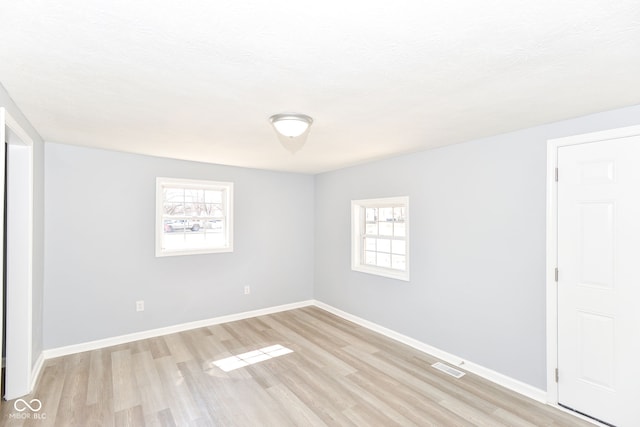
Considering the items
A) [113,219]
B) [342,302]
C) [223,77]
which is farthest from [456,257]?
[113,219]

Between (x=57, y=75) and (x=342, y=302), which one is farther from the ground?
(x=57, y=75)

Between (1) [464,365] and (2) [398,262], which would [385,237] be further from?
(1) [464,365]

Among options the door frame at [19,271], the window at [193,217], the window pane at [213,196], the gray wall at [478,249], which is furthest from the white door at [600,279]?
the door frame at [19,271]

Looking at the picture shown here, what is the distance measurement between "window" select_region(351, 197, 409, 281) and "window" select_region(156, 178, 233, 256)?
74.4 inches

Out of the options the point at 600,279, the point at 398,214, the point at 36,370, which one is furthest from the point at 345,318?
the point at 36,370

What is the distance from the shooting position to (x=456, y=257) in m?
3.34

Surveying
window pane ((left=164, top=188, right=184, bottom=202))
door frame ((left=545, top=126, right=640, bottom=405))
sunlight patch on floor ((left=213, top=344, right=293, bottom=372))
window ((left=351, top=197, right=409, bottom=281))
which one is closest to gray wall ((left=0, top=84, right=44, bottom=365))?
window pane ((left=164, top=188, right=184, bottom=202))

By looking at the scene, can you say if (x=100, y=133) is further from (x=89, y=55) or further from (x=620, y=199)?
(x=620, y=199)

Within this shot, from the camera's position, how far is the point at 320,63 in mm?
1604

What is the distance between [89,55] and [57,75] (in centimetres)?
42

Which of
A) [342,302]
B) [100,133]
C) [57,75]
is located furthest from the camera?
[342,302]

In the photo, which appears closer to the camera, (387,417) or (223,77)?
(223,77)

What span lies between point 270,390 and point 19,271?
2333mm

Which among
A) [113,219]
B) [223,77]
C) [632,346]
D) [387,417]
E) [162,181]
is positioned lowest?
[387,417]
